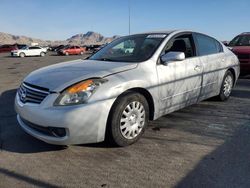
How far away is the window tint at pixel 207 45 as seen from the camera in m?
5.84

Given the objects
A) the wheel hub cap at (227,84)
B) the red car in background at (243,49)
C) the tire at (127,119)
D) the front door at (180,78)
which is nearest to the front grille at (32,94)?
the tire at (127,119)

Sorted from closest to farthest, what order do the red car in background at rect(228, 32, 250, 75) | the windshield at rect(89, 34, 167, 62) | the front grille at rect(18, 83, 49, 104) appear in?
the front grille at rect(18, 83, 49, 104) → the windshield at rect(89, 34, 167, 62) → the red car in background at rect(228, 32, 250, 75)

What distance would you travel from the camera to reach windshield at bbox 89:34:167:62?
4.94 metres

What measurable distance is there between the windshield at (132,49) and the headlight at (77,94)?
1.14 metres

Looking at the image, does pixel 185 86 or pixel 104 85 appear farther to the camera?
pixel 185 86

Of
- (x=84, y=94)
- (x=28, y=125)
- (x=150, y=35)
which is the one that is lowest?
(x=28, y=125)

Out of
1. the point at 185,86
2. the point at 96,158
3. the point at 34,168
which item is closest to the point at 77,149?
the point at 96,158

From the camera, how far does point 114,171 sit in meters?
3.56

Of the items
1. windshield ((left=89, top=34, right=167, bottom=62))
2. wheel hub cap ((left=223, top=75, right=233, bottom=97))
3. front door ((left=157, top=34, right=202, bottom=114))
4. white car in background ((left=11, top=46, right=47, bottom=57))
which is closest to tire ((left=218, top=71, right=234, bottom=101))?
wheel hub cap ((left=223, top=75, right=233, bottom=97))

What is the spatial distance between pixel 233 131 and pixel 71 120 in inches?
100

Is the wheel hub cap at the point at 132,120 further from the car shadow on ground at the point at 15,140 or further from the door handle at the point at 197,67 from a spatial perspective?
the door handle at the point at 197,67

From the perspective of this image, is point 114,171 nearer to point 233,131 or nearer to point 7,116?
point 233,131

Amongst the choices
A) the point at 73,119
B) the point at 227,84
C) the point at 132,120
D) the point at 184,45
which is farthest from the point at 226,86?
the point at 73,119

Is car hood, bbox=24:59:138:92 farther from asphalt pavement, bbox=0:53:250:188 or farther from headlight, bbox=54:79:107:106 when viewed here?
asphalt pavement, bbox=0:53:250:188
